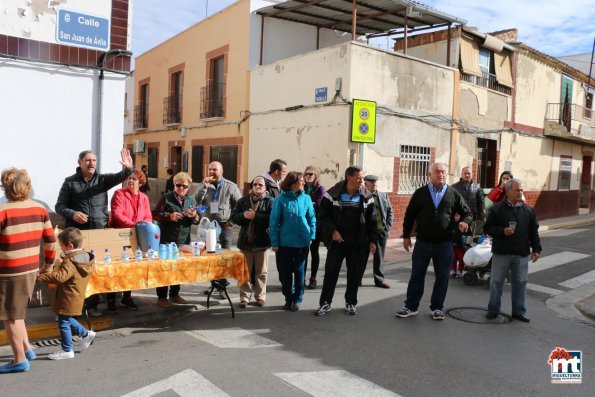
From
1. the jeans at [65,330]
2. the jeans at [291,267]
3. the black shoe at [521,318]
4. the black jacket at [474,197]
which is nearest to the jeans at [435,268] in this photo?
the black shoe at [521,318]

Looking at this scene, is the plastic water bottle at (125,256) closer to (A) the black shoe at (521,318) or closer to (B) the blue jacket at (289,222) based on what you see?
(B) the blue jacket at (289,222)

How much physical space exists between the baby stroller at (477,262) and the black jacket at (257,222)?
3.46 m

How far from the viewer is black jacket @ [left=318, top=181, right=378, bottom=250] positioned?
5898 mm

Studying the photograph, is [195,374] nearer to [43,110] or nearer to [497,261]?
[497,261]

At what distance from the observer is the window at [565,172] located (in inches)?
770

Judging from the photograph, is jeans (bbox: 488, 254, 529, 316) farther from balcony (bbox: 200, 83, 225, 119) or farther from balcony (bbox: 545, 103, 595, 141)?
balcony (bbox: 545, 103, 595, 141)

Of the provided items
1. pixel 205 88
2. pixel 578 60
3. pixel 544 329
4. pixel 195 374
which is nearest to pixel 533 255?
pixel 544 329

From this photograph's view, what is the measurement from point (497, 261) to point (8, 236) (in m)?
5.27

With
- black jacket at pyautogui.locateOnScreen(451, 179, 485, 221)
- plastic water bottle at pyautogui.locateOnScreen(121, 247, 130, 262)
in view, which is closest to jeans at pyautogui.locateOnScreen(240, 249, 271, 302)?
plastic water bottle at pyautogui.locateOnScreen(121, 247, 130, 262)

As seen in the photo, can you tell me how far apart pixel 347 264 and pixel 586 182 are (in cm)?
2044

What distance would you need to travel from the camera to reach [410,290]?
6.06 m

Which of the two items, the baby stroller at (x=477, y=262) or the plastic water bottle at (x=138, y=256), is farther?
the baby stroller at (x=477, y=262)

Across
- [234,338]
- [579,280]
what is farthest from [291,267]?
[579,280]

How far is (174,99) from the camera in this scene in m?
19.2
